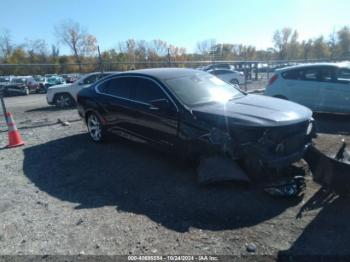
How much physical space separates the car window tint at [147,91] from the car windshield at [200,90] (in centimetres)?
23

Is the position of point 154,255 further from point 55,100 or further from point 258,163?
point 55,100

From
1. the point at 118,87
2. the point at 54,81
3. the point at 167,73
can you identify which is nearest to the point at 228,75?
the point at 118,87

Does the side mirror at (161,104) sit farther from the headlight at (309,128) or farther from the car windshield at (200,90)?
the headlight at (309,128)

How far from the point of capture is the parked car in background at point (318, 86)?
8.12 m

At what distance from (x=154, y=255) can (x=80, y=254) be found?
2.52ft

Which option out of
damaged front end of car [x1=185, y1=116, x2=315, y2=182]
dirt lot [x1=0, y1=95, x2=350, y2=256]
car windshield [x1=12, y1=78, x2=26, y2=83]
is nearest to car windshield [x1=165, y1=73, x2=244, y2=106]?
damaged front end of car [x1=185, y1=116, x2=315, y2=182]

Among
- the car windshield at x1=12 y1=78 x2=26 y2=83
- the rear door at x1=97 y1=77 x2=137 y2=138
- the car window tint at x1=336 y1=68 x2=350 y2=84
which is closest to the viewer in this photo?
the rear door at x1=97 y1=77 x2=137 y2=138

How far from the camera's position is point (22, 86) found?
1046 inches

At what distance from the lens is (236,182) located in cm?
431

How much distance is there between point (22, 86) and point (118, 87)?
953 inches

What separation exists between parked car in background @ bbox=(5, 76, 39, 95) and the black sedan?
76.7ft

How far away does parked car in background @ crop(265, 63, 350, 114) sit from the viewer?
8.12 meters

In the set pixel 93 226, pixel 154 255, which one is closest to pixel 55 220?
pixel 93 226

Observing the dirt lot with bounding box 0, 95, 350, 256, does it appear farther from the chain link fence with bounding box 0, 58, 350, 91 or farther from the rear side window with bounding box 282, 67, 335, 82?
the chain link fence with bounding box 0, 58, 350, 91
